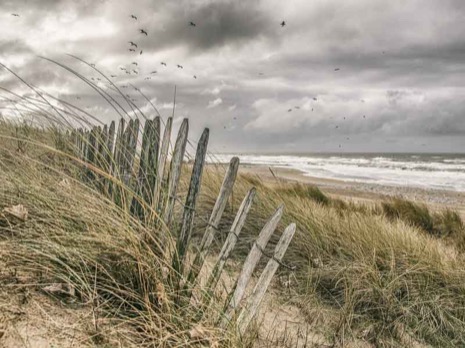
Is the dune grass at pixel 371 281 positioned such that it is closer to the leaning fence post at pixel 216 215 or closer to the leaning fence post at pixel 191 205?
the leaning fence post at pixel 216 215

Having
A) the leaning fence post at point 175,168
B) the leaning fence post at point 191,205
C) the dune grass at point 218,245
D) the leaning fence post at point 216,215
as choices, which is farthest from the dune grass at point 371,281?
the leaning fence post at point 175,168

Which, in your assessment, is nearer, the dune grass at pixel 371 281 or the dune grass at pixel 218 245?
the dune grass at pixel 218 245

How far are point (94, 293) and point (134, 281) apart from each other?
27 centimetres

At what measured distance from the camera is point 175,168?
2527 mm

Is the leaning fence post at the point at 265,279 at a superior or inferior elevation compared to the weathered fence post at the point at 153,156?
inferior

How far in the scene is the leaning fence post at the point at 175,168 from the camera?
2472 millimetres

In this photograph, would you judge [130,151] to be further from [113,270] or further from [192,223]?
[113,270]

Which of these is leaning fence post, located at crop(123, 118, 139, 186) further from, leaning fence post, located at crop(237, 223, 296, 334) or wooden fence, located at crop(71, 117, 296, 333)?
leaning fence post, located at crop(237, 223, 296, 334)

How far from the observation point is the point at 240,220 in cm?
232

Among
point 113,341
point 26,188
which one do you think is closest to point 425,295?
point 113,341

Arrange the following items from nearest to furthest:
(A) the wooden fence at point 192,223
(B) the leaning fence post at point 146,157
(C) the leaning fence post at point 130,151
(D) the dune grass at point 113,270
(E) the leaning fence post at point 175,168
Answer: (D) the dune grass at point 113,270 < (A) the wooden fence at point 192,223 < (E) the leaning fence post at point 175,168 < (B) the leaning fence post at point 146,157 < (C) the leaning fence post at point 130,151

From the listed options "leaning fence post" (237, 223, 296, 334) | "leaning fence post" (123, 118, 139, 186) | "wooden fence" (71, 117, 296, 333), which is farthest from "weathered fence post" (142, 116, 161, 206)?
"leaning fence post" (237, 223, 296, 334)

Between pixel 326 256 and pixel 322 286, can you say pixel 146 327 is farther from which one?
pixel 326 256

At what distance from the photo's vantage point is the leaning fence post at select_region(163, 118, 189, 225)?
2.47 m
